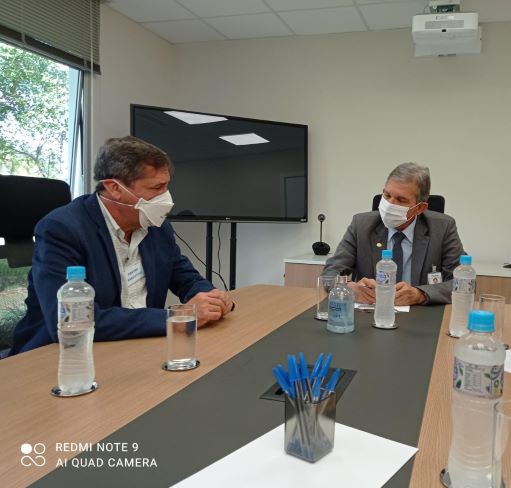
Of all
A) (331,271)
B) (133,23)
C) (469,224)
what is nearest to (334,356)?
(331,271)

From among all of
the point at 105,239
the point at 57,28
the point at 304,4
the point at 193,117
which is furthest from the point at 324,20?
the point at 105,239

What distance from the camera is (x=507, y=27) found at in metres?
3.50

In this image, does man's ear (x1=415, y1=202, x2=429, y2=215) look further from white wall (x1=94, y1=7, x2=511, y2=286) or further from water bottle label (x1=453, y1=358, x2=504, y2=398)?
white wall (x1=94, y1=7, x2=511, y2=286)

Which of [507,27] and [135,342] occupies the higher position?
[507,27]

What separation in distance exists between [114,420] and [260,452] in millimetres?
274

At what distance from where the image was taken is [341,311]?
1.44 m

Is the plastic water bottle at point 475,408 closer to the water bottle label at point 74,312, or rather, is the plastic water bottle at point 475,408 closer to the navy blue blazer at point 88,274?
the water bottle label at point 74,312

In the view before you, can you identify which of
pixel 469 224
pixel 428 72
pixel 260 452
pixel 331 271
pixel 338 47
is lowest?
pixel 260 452

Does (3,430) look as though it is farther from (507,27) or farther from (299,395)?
(507,27)

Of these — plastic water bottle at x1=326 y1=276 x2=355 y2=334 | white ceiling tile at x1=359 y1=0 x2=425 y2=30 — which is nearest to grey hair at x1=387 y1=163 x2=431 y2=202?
plastic water bottle at x1=326 y1=276 x2=355 y2=334

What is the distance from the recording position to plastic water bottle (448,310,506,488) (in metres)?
0.65

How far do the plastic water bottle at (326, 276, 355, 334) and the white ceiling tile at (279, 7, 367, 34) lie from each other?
2663mm

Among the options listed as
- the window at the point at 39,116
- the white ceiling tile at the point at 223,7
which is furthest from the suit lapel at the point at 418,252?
the window at the point at 39,116

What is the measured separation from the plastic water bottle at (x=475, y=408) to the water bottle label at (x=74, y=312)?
0.72 metres
